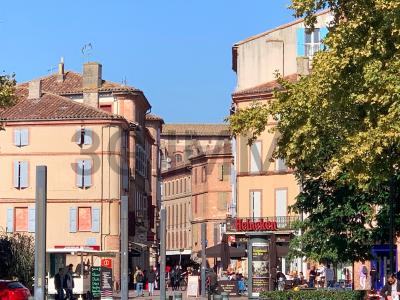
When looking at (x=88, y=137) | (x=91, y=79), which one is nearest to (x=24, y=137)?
(x=88, y=137)

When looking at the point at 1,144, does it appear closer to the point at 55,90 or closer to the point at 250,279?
the point at 55,90

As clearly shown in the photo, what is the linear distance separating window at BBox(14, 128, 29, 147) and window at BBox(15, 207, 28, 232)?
4583mm

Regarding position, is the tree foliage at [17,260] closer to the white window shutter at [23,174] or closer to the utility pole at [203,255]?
the utility pole at [203,255]

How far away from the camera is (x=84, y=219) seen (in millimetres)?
87688

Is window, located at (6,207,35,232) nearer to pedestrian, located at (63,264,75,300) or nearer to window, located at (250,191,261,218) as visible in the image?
window, located at (250,191,261,218)

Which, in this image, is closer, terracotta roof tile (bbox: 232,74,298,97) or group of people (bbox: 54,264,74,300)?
group of people (bbox: 54,264,74,300)

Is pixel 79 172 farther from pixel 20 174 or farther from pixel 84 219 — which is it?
pixel 20 174

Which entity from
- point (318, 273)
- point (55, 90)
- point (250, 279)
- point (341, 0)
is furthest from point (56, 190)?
point (341, 0)

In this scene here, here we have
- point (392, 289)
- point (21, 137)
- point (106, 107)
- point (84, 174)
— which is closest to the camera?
point (392, 289)

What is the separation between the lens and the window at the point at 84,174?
8750cm

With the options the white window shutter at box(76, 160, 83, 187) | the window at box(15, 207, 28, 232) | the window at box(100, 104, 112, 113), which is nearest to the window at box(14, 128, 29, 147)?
the white window shutter at box(76, 160, 83, 187)

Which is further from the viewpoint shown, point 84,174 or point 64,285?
point 84,174

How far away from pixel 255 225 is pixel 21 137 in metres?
17.9

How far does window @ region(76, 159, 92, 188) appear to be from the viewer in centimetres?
8750
